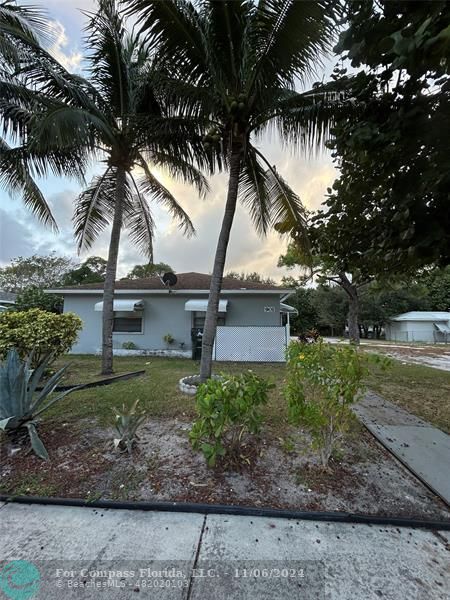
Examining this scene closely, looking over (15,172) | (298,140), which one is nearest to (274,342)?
(298,140)

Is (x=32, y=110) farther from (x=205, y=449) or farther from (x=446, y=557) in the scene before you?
(x=446, y=557)

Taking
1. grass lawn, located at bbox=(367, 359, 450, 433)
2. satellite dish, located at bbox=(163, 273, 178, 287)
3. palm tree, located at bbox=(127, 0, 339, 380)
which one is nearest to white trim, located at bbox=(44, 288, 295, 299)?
satellite dish, located at bbox=(163, 273, 178, 287)

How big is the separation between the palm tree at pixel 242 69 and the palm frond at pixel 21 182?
15.2ft

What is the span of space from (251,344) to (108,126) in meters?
8.16

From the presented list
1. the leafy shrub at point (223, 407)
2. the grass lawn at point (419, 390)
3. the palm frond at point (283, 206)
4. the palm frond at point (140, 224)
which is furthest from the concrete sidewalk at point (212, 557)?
the palm frond at point (140, 224)

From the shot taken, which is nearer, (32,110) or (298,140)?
(298,140)

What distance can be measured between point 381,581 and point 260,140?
6.63 metres

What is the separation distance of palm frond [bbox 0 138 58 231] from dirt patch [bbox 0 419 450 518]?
6751 millimetres

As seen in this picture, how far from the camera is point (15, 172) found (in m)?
6.93

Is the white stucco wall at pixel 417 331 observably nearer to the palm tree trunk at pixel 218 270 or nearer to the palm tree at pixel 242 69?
the palm tree at pixel 242 69

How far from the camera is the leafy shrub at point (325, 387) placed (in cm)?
256

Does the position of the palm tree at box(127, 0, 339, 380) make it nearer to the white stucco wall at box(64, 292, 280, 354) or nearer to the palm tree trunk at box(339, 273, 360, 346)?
the white stucco wall at box(64, 292, 280, 354)

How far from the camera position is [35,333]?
21.6 ft

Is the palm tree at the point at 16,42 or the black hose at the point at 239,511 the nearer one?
the black hose at the point at 239,511
